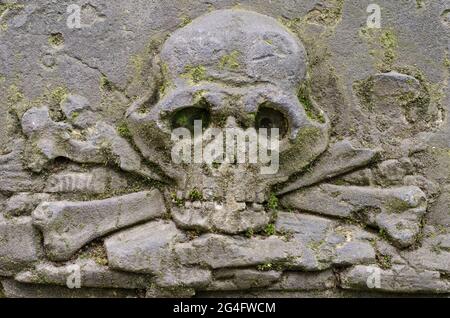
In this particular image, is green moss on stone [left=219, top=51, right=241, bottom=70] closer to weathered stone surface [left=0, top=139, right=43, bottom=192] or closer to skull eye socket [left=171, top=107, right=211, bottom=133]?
skull eye socket [left=171, top=107, right=211, bottom=133]

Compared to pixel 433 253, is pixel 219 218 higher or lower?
higher

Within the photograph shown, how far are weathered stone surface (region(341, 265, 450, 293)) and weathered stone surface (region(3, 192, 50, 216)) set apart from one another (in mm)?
1143

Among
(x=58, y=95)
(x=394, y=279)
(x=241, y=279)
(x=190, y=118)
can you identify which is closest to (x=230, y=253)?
(x=241, y=279)

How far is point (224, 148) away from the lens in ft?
8.33

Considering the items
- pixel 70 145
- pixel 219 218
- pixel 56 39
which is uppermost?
pixel 56 39

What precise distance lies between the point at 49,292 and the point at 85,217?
31cm

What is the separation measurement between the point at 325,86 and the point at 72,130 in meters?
0.96

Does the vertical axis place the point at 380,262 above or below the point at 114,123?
below

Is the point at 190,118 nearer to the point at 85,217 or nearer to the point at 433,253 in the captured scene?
the point at 85,217

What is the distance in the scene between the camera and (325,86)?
2730 mm

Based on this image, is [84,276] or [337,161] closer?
[84,276]
